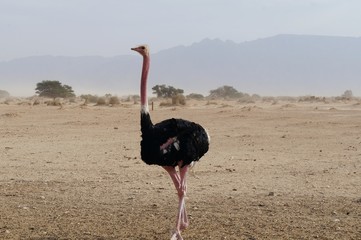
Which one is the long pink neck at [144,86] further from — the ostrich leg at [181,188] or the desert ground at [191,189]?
the desert ground at [191,189]

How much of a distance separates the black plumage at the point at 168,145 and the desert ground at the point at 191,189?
2.90 ft

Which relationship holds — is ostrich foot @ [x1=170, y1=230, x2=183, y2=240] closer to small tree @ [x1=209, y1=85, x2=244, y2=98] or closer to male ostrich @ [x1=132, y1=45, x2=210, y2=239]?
male ostrich @ [x1=132, y1=45, x2=210, y2=239]

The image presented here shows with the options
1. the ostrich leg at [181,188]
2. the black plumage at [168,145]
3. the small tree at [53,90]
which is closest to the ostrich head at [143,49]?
the black plumage at [168,145]

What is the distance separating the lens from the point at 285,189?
29.9ft

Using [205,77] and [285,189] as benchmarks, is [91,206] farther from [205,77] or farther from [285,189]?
[205,77]

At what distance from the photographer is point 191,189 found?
909 cm

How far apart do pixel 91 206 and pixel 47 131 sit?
11644 mm

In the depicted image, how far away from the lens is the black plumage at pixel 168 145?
245 inches

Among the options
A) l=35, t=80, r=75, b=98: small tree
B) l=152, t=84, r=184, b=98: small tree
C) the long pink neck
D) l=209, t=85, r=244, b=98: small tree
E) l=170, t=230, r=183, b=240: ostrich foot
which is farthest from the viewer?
l=209, t=85, r=244, b=98: small tree

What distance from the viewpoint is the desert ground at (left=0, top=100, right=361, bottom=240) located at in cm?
677

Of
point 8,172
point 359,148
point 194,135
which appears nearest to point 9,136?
point 8,172

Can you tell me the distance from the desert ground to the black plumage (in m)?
0.88

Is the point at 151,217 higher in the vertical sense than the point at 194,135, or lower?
lower

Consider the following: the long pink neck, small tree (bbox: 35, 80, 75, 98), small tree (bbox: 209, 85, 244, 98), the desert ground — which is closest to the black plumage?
the long pink neck
